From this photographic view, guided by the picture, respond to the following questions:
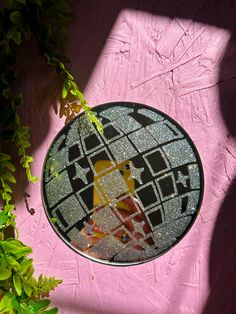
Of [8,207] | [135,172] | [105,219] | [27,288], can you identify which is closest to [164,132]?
[135,172]

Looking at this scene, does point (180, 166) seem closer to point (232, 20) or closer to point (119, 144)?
point (119, 144)

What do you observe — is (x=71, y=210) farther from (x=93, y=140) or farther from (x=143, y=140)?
(x=143, y=140)

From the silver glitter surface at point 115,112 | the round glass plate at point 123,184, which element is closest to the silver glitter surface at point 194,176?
the round glass plate at point 123,184

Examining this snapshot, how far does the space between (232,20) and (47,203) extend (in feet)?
3.23

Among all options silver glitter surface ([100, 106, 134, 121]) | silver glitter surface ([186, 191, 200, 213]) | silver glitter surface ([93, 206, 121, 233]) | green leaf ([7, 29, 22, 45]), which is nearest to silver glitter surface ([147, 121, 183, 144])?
silver glitter surface ([100, 106, 134, 121])

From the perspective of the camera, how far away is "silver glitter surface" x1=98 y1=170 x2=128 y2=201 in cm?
178

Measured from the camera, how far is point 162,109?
70.0 inches

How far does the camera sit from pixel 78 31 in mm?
1823

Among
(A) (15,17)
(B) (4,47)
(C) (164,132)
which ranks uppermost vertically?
(A) (15,17)

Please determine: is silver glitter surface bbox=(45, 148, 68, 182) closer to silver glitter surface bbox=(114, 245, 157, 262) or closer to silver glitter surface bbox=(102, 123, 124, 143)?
silver glitter surface bbox=(102, 123, 124, 143)

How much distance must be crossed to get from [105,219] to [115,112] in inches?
16.3

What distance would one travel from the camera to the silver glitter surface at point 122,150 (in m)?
1.78

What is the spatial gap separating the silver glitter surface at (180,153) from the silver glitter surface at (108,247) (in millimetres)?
369

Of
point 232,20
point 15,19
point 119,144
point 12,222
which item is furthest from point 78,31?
point 12,222
